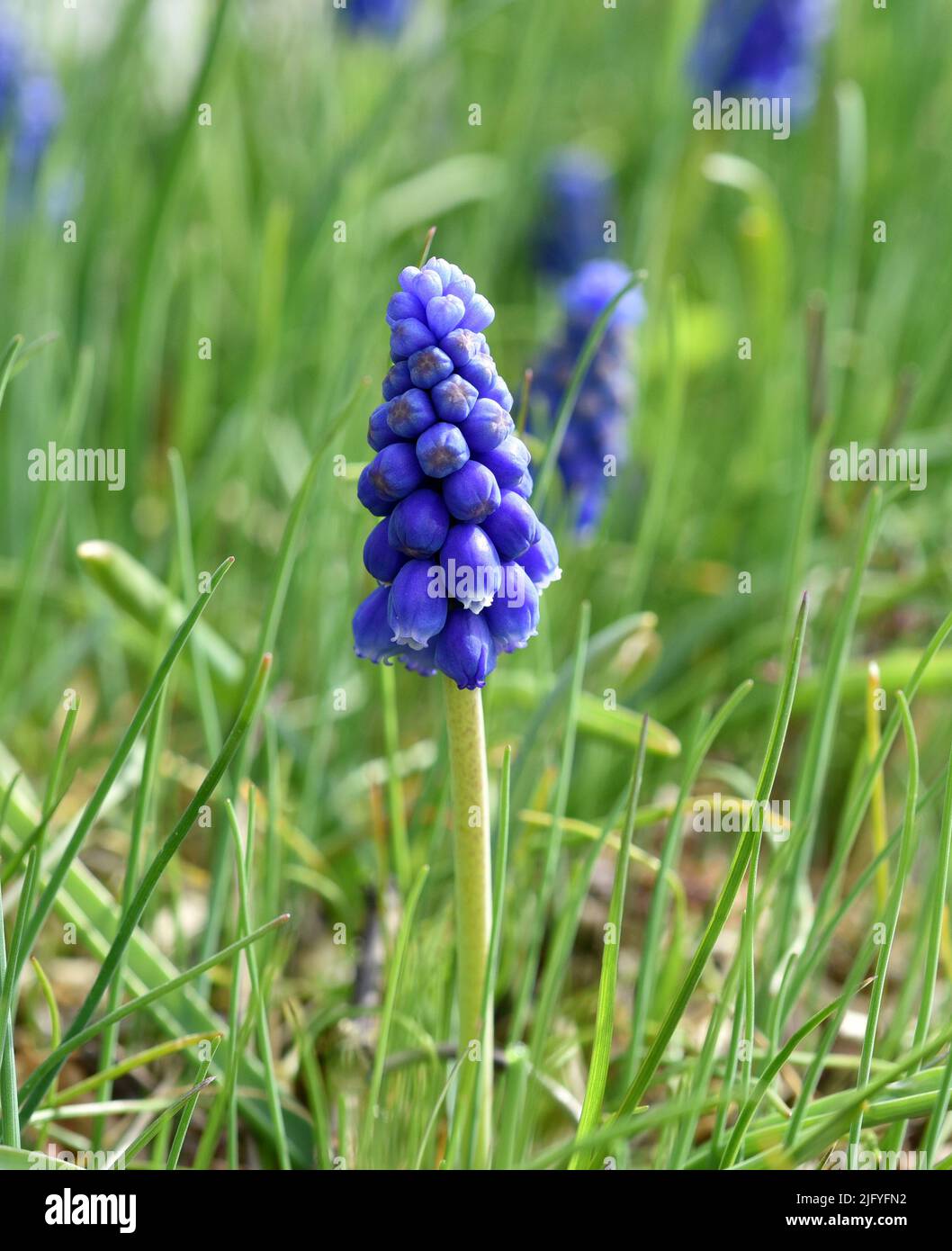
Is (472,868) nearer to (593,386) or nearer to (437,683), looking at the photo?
(437,683)

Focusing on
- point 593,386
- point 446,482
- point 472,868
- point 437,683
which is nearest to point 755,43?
point 593,386

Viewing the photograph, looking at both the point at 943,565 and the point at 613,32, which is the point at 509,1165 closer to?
the point at 943,565

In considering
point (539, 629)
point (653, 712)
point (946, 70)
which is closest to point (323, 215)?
point (539, 629)

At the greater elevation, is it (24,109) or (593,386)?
(24,109)

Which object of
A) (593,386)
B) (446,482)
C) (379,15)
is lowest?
(446,482)

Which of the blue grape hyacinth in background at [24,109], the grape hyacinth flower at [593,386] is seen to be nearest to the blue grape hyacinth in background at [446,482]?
the grape hyacinth flower at [593,386]

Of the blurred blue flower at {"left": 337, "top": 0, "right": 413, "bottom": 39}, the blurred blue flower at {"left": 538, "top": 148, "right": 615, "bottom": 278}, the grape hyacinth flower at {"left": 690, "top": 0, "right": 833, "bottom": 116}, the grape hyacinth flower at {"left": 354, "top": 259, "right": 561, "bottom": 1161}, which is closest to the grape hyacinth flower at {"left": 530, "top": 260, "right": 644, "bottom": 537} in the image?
the grape hyacinth flower at {"left": 354, "top": 259, "right": 561, "bottom": 1161}
